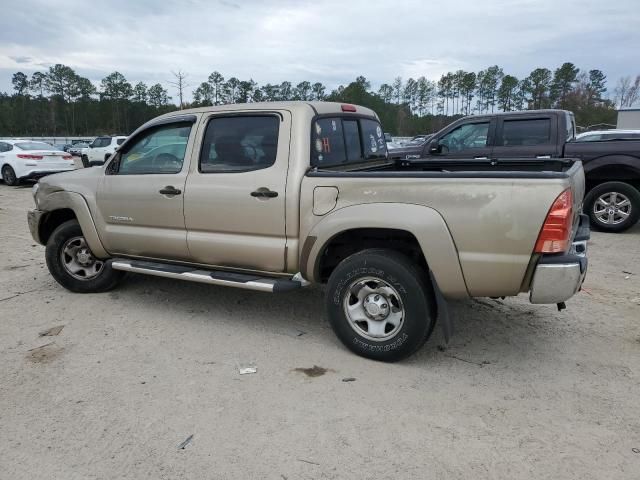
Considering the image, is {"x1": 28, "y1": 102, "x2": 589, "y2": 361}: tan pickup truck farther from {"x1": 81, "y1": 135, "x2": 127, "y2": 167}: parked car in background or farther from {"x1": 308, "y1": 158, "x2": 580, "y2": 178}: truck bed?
{"x1": 81, "y1": 135, "x2": 127, "y2": 167}: parked car in background

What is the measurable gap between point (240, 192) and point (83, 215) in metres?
1.95

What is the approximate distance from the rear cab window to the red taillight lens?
1749 millimetres

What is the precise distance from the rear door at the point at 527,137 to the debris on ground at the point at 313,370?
19.6 ft

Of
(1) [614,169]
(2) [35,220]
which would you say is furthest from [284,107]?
(1) [614,169]

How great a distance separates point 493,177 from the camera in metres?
3.12

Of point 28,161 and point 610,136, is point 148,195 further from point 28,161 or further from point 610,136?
point 28,161

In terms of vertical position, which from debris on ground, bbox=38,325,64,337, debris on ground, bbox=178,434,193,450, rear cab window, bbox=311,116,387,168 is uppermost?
rear cab window, bbox=311,116,387,168

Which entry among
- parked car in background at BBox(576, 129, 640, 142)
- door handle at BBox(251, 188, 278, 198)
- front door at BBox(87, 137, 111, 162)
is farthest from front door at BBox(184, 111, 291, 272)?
front door at BBox(87, 137, 111, 162)

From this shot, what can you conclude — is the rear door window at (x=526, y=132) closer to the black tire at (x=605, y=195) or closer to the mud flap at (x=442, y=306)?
the black tire at (x=605, y=195)

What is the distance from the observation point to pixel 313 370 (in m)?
3.57

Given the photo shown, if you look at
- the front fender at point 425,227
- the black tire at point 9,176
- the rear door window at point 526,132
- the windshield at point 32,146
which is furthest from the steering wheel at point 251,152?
the black tire at point 9,176

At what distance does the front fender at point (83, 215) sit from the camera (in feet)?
16.1

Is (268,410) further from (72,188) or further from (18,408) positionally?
(72,188)

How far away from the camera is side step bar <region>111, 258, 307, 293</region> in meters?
3.89
